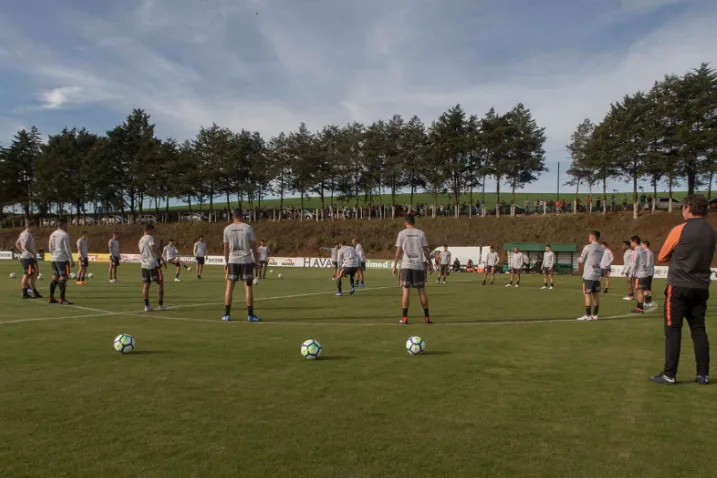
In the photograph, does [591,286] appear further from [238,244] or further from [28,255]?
[28,255]

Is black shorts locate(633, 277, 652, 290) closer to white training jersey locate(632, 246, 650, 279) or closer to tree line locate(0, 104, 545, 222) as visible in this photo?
white training jersey locate(632, 246, 650, 279)

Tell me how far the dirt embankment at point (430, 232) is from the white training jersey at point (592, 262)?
1502 inches

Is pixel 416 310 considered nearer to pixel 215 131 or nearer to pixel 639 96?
pixel 639 96

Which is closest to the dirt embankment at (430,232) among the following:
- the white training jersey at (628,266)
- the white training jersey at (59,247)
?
the white training jersey at (628,266)

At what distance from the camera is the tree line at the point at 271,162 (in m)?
58.9

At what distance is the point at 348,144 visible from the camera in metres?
66.1

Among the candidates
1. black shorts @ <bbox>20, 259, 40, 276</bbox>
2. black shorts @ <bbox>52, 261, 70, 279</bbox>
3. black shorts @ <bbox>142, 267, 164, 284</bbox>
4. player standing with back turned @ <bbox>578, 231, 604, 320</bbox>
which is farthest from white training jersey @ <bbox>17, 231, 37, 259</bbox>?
player standing with back turned @ <bbox>578, 231, 604, 320</bbox>

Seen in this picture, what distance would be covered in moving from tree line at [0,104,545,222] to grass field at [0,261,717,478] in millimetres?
50468

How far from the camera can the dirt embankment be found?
51031 millimetres

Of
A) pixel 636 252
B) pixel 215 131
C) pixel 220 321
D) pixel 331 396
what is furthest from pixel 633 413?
pixel 215 131

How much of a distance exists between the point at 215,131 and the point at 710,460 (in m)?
73.5

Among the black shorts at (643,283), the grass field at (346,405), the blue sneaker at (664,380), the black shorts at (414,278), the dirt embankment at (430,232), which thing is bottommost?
the grass field at (346,405)

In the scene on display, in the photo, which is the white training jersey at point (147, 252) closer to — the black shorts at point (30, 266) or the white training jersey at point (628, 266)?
the black shorts at point (30, 266)

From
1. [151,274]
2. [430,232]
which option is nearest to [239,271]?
[151,274]
